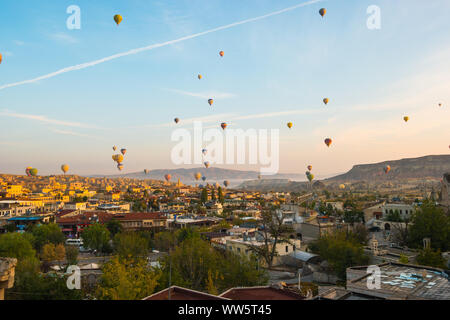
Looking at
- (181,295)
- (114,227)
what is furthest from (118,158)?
(181,295)

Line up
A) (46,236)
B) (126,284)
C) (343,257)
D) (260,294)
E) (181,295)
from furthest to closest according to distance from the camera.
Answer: (46,236) < (343,257) < (126,284) < (260,294) < (181,295)

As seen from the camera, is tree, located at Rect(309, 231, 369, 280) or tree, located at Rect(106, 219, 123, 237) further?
tree, located at Rect(106, 219, 123, 237)

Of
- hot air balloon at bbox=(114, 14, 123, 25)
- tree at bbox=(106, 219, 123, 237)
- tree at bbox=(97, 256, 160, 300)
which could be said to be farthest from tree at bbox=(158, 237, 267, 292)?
tree at bbox=(106, 219, 123, 237)

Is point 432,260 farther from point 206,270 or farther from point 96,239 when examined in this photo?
point 96,239

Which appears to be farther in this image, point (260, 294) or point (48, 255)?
point (48, 255)

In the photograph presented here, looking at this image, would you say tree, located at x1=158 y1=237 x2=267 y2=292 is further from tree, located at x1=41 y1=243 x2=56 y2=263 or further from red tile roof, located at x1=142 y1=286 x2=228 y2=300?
→ tree, located at x1=41 y1=243 x2=56 y2=263
